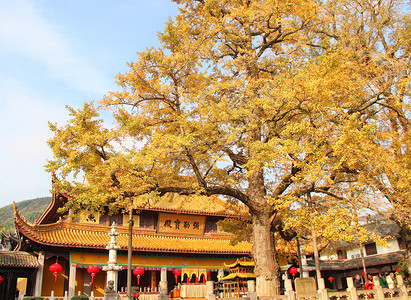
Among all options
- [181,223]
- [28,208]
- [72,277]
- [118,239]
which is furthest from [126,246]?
[28,208]

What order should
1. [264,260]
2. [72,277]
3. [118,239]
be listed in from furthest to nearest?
[118,239] → [72,277] → [264,260]

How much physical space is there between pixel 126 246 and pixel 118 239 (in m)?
1.15

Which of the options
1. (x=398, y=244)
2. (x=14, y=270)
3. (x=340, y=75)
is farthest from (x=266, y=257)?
(x=398, y=244)

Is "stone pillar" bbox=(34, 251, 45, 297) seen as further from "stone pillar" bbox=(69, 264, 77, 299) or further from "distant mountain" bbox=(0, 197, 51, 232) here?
"distant mountain" bbox=(0, 197, 51, 232)

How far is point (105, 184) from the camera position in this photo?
34.9ft

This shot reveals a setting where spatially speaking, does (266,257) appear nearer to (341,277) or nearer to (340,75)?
(340,75)

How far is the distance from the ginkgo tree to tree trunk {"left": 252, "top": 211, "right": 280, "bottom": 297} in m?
0.03

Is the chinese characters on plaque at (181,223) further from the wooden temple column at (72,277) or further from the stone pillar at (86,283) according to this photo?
the wooden temple column at (72,277)

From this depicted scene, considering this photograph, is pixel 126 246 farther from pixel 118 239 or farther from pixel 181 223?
pixel 181 223

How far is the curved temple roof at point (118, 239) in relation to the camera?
1642cm

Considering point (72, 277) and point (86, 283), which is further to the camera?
point (86, 283)

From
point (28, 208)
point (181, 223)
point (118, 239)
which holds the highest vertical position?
point (28, 208)

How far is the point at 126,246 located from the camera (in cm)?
1806

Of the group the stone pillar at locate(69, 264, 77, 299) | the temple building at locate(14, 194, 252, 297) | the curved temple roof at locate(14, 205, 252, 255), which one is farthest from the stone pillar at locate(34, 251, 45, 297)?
the stone pillar at locate(69, 264, 77, 299)
